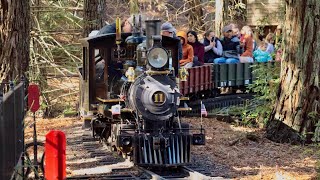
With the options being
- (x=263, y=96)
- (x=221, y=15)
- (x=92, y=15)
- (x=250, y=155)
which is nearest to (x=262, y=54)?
(x=221, y=15)

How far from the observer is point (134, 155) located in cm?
1038

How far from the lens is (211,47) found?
1972 cm

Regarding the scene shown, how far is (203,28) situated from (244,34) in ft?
38.8

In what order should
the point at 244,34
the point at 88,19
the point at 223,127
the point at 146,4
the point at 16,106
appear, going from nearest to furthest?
1. the point at 16,106
2. the point at 223,127
3. the point at 88,19
4. the point at 244,34
5. the point at 146,4

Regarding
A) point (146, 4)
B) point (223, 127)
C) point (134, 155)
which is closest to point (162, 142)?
point (134, 155)

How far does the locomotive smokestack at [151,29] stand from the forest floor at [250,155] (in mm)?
2012

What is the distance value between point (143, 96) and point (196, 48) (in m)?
8.36

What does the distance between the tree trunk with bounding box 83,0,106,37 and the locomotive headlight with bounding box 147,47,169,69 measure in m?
8.21

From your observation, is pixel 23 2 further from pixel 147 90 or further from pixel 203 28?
pixel 203 28

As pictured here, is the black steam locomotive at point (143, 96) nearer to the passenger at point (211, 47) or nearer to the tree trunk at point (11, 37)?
the tree trunk at point (11, 37)

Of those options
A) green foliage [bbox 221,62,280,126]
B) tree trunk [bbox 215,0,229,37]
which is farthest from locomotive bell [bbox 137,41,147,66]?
tree trunk [bbox 215,0,229,37]

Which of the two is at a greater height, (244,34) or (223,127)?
(244,34)

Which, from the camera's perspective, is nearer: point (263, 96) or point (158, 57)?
point (158, 57)

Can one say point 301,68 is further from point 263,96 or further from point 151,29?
point 151,29
